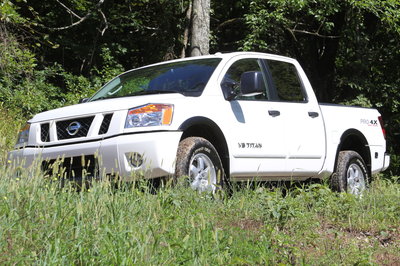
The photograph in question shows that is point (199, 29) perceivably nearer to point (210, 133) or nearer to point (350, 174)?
point (350, 174)

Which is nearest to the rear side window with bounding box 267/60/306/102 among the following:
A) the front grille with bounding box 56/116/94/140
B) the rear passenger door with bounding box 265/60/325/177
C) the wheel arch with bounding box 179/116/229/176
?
the rear passenger door with bounding box 265/60/325/177

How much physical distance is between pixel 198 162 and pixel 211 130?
1.60 feet

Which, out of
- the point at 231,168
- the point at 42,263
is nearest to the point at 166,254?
the point at 42,263

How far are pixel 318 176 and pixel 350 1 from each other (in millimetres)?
8490

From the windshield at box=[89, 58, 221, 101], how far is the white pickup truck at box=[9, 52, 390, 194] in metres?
0.01

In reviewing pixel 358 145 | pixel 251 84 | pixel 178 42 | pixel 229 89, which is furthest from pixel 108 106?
pixel 178 42

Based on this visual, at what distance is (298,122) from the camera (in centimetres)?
774

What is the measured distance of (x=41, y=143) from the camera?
20.8ft

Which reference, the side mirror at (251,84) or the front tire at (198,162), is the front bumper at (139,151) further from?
the side mirror at (251,84)

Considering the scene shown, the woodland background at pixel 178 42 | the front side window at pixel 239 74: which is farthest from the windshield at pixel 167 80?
the woodland background at pixel 178 42

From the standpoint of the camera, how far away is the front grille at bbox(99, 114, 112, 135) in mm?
6008

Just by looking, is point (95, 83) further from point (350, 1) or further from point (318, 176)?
point (318, 176)

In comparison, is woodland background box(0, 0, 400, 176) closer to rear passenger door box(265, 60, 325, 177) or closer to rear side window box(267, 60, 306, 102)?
rear side window box(267, 60, 306, 102)

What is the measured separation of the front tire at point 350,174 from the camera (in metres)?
8.30
